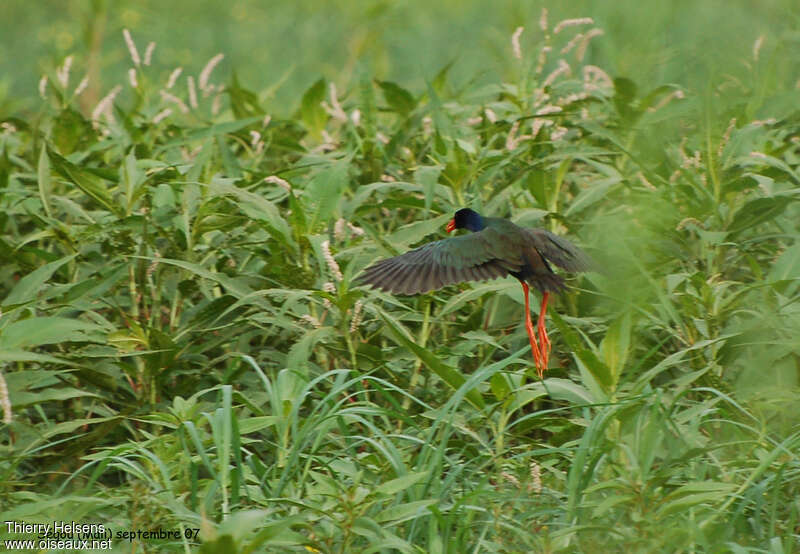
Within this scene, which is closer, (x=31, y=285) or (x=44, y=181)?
(x=31, y=285)

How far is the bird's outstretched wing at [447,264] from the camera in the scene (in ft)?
9.61

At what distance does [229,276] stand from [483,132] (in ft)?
3.77

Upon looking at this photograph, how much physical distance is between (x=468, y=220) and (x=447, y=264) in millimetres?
320

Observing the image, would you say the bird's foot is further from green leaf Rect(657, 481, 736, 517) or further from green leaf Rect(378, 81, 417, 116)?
green leaf Rect(378, 81, 417, 116)

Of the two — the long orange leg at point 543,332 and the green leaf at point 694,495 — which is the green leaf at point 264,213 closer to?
the long orange leg at point 543,332

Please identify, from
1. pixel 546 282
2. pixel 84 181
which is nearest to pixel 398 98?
pixel 84 181

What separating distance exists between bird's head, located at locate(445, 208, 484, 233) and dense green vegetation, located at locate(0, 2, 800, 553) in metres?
0.12

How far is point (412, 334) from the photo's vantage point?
11.0 ft

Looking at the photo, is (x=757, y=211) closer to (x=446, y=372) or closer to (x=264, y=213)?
(x=446, y=372)

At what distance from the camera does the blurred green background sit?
5164 millimetres

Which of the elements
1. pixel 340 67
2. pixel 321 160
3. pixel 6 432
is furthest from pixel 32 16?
pixel 6 432

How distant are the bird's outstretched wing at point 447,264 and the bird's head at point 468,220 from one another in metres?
0.16

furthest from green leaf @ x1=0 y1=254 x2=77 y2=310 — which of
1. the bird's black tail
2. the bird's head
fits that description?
the bird's black tail

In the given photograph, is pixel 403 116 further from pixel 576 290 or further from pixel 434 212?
pixel 576 290
